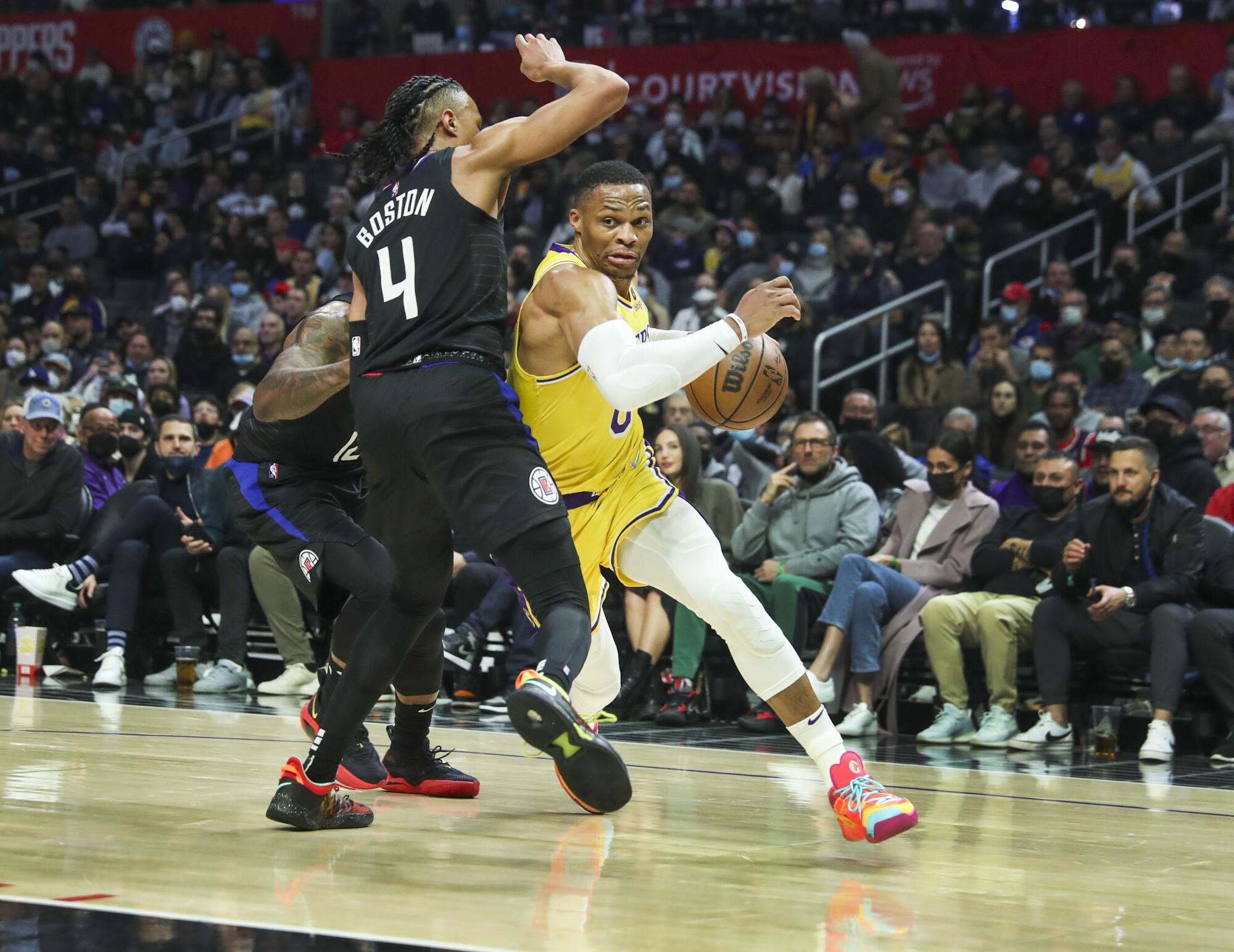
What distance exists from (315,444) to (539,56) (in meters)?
1.88

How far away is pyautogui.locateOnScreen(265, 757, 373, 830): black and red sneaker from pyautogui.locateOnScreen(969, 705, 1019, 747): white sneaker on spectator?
155 inches

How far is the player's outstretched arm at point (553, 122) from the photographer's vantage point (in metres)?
3.65

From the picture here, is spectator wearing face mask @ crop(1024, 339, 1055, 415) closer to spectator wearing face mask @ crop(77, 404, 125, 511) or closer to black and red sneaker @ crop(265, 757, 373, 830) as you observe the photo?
spectator wearing face mask @ crop(77, 404, 125, 511)

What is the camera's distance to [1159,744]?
677 centimetres

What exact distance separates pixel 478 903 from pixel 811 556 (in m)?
5.15

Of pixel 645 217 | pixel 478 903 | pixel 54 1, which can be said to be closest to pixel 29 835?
pixel 478 903

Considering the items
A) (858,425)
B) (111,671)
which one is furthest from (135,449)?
(858,425)

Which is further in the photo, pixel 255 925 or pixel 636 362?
pixel 636 362

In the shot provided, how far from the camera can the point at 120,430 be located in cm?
1014

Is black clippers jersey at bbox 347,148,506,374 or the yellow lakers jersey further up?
black clippers jersey at bbox 347,148,506,374

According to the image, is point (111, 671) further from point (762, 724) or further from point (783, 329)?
point (783, 329)

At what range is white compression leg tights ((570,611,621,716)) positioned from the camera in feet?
15.5

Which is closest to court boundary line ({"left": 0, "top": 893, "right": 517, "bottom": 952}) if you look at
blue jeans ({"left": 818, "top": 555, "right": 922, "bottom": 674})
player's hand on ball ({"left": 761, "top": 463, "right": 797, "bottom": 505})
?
blue jeans ({"left": 818, "top": 555, "right": 922, "bottom": 674})

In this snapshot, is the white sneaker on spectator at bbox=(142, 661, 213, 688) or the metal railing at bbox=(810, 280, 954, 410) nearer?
the white sneaker on spectator at bbox=(142, 661, 213, 688)
